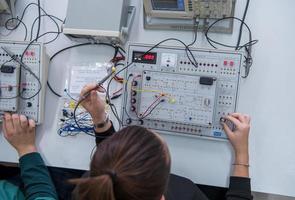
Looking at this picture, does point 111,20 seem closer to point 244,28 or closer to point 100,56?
point 100,56

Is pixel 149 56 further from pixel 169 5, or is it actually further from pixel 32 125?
pixel 32 125

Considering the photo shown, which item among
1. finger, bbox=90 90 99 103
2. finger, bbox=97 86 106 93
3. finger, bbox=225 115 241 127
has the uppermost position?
finger, bbox=97 86 106 93

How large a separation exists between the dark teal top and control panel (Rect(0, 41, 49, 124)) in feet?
0.75

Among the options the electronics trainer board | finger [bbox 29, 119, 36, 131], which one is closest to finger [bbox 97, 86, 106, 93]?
the electronics trainer board

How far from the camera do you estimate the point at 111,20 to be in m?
1.56

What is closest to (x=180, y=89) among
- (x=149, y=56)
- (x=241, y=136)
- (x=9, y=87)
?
(x=149, y=56)

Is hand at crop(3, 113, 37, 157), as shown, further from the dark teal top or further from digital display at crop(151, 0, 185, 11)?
digital display at crop(151, 0, 185, 11)

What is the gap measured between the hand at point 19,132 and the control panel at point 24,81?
0.04 metres

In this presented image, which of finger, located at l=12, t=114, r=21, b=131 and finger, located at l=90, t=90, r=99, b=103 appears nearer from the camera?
finger, located at l=90, t=90, r=99, b=103

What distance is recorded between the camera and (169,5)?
1559mm

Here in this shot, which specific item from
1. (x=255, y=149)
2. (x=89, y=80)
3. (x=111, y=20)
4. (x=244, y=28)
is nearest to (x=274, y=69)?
(x=244, y=28)

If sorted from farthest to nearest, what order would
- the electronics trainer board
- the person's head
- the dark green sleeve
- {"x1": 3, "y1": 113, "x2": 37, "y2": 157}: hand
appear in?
{"x1": 3, "y1": 113, "x2": 37, "y2": 157}: hand → the electronics trainer board → the dark green sleeve → the person's head

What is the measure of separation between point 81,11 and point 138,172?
3.28ft

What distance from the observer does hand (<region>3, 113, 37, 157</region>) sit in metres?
1.63
